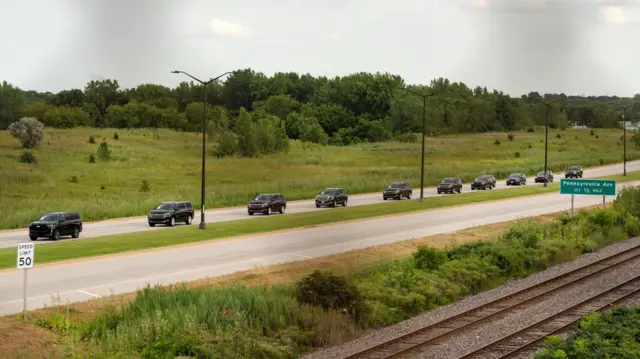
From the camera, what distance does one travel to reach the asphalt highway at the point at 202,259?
24.6 meters

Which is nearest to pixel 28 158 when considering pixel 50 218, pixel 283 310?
pixel 50 218

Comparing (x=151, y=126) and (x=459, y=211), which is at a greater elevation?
(x=151, y=126)

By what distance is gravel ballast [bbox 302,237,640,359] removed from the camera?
18531 millimetres

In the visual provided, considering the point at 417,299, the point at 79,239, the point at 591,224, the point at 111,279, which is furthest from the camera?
the point at 591,224

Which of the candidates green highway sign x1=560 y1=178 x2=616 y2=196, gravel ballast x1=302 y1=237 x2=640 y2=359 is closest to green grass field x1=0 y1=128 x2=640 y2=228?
green highway sign x1=560 y1=178 x2=616 y2=196

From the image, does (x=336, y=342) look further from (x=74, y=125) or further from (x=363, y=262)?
(x=74, y=125)

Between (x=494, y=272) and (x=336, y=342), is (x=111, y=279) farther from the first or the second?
(x=494, y=272)

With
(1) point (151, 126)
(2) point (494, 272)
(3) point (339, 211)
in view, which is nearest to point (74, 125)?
(1) point (151, 126)

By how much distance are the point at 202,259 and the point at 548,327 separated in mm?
15883

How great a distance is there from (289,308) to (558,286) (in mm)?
11289

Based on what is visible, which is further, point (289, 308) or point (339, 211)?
point (339, 211)

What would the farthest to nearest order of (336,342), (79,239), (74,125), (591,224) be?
(74,125)
(591,224)
(79,239)
(336,342)

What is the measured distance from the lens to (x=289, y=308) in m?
20.3

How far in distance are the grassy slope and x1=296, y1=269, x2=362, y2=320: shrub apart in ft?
46.7
